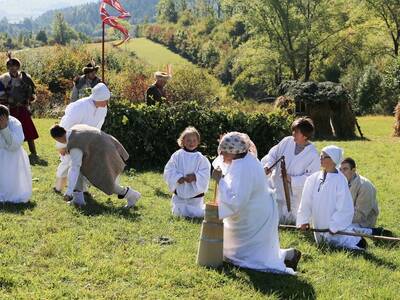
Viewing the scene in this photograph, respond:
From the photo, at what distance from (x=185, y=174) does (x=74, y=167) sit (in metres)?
1.56

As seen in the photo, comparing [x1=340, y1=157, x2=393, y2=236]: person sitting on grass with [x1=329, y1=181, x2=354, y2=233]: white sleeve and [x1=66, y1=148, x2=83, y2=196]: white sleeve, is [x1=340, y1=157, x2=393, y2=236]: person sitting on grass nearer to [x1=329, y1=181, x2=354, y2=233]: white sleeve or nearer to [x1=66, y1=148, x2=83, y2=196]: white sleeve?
[x1=329, y1=181, x2=354, y2=233]: white sleeve

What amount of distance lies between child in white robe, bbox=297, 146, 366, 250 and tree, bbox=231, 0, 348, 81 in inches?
1563

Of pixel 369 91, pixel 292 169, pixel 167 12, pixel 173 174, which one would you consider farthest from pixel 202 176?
pixel 167 12

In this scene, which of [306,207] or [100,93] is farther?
[100,93]

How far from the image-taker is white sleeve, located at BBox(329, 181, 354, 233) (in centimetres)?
686

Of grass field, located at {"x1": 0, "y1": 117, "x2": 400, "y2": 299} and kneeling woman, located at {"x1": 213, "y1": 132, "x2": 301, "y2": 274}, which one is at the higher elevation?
kneeling woman, located at {"x1": 213, "y1": 132, "x2": 301, "y2": 274}

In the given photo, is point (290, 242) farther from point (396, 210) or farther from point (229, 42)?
point (229, 42)

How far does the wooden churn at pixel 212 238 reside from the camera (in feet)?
18.6

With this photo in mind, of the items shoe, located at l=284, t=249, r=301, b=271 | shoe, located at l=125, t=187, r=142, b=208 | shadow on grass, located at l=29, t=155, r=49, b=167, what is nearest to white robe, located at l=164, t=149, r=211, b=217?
shoe, located at l=125, t=187, r=142, b=208

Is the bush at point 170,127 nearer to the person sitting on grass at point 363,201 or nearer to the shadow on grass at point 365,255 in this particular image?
the person sitting on grass at point 363,201

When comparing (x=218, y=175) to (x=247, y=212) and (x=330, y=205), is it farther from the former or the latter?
(x=330, y=205)

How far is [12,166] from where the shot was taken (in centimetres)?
798

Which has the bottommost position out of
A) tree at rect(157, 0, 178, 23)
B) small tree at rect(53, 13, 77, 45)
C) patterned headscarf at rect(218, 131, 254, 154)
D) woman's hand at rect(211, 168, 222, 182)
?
woman's hand at rect(211, 168, 222, 182)

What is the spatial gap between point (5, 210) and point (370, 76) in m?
38.6
